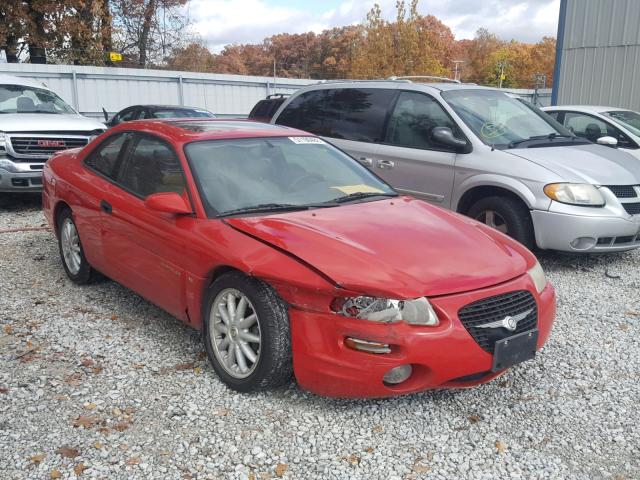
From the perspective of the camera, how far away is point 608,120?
916 centimetres

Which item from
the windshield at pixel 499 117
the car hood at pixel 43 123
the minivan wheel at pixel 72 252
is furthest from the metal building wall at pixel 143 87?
the windshield at pixel 499 117

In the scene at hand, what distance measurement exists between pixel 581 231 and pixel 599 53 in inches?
427

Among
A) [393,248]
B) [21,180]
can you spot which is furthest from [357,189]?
[21,180]

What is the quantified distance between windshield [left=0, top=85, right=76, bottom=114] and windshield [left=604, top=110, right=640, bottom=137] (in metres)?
8.58

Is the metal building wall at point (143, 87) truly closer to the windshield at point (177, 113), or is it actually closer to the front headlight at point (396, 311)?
the windshield at point (177, 113)

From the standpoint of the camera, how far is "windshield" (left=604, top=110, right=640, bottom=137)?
9180mm

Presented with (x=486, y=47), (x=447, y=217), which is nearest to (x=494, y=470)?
(x=447, y=217)

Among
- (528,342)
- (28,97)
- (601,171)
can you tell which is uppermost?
(28,97)

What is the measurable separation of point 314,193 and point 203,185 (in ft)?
2.37

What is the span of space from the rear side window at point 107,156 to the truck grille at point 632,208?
4.57 metres

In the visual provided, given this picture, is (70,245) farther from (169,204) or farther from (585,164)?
(585,164)

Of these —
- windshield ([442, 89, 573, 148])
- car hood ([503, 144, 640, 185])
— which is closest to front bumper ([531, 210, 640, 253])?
car hood ([503, 144, 640, 185])

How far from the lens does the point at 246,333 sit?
3.30 metres

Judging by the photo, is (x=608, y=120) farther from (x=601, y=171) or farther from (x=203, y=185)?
(x=203, y=185)
